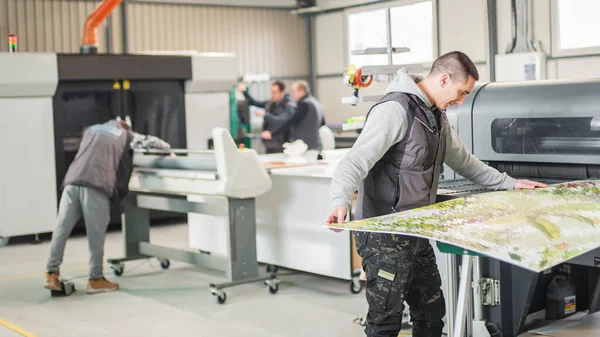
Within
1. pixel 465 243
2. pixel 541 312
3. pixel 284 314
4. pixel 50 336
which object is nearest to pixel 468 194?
pixel 465 243

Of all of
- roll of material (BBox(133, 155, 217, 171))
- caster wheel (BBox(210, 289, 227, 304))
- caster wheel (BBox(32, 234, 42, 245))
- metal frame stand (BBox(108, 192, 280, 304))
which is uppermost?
roll of material (BBox(133, 155, 217, 171))

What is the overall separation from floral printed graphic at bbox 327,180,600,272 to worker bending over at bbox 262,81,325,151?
14.2 feet

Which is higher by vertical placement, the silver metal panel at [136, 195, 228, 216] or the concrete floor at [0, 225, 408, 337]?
the silver metal panel at [136, 195, 228, 216]

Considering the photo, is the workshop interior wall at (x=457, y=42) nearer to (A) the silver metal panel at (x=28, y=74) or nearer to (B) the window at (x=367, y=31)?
(B) the window at (x=367, y=31)

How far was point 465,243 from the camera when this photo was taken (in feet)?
7.22

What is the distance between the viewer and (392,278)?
2568 mm

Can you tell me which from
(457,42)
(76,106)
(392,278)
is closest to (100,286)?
(76,106)

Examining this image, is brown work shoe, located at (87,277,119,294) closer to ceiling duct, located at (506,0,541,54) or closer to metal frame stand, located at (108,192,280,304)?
metal frame stand, located at (108,192,280,304)

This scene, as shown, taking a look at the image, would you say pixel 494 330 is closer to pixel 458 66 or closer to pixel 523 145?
pixel 523 145

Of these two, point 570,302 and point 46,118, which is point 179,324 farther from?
point 46,118

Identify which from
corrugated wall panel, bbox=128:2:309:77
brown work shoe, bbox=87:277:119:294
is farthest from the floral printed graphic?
corrugated wall panel, bbox=128:2:309:77

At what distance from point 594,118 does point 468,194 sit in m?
0.58

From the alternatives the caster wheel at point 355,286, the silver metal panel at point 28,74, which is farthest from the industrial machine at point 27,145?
the caster wheel at point 355,286

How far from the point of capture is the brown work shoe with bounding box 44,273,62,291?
4.73 m
